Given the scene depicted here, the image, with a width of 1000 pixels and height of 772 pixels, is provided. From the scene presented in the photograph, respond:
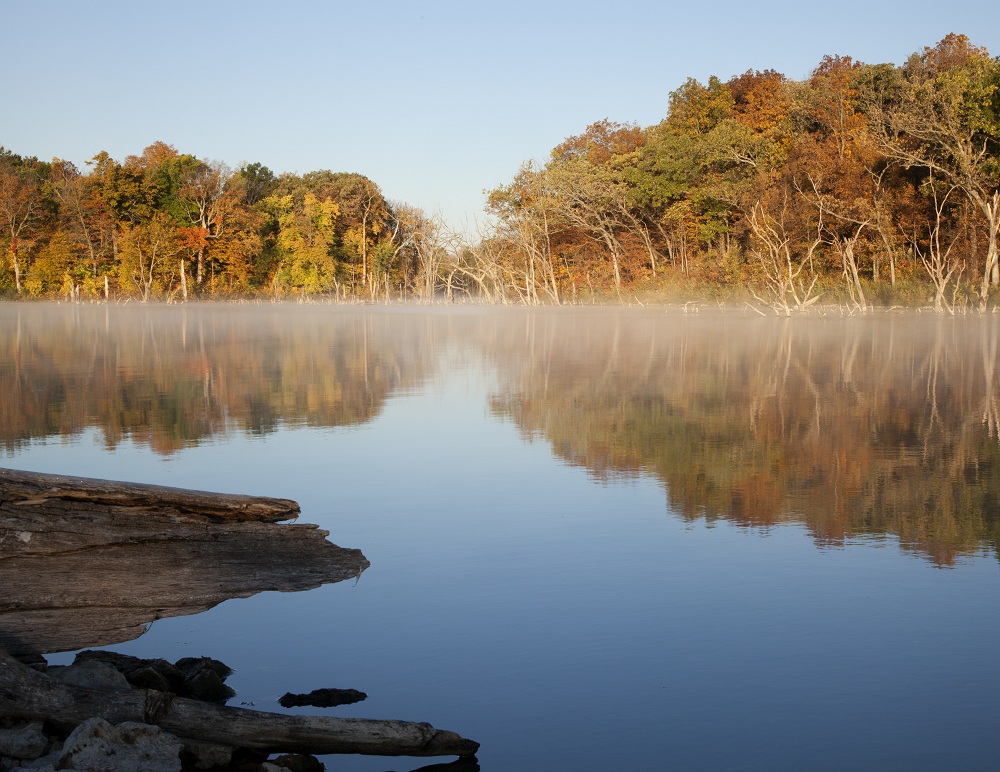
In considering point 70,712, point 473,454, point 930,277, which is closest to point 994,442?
point 473,454

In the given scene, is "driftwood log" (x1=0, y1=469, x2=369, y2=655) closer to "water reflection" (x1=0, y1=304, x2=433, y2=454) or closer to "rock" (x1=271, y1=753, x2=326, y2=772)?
"rock" (x1=271, y1=753, x2=326, y2=772)

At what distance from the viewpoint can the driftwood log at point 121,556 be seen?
177 inches

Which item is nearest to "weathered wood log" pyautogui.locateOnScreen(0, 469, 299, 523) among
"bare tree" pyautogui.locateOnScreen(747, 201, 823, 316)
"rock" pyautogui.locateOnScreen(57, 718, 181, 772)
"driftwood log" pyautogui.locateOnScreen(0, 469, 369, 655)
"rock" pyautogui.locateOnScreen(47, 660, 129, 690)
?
"driftwood log" pyautogui.locateOnScreen(0, 469, 369, 655)

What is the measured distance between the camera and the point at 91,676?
12.4 feet

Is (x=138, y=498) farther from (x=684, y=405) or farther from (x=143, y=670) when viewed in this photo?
(x=684, y=405)

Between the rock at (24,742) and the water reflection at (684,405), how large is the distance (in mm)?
4473

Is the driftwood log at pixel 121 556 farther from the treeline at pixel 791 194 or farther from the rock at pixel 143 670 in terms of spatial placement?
the treeline at pixel 791 194

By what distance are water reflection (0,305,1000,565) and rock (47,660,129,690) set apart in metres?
4.14

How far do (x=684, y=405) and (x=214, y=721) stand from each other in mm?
9957

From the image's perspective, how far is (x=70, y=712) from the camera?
11.7 feet

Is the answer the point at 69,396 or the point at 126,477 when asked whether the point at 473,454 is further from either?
the point at 69,396

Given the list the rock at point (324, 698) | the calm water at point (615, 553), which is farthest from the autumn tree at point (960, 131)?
the rock at point (324, 698)

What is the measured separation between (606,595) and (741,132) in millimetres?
47710

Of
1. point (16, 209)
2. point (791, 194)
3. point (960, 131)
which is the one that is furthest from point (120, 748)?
point (16, 209)
